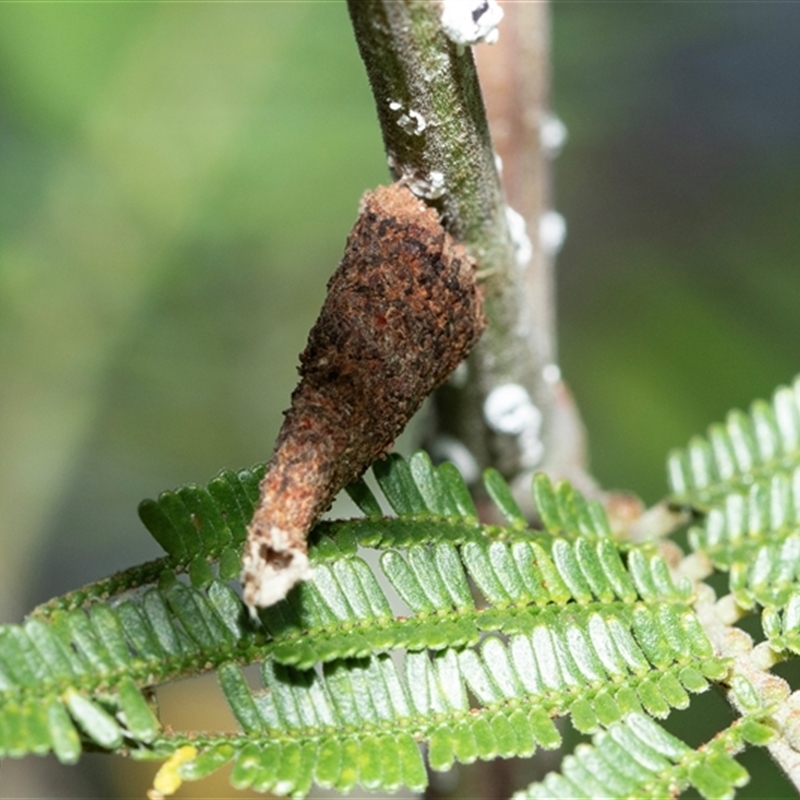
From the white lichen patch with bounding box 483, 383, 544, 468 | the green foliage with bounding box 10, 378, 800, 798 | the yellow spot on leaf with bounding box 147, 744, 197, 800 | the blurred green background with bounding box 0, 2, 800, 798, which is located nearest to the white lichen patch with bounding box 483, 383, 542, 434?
the white lichen patch with bounding box 483, 383, 544, 468

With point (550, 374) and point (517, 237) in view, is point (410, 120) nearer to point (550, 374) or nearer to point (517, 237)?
point (517, 237)

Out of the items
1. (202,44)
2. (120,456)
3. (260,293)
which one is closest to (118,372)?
(120,456)

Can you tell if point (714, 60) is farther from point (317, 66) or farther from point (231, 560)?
point (231, 560)

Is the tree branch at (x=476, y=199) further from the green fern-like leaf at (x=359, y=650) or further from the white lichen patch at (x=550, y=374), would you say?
the green fern-like leaf at (x=359, y=650)

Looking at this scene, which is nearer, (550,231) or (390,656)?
(390,656)

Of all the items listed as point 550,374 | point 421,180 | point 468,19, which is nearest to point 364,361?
point 421,180

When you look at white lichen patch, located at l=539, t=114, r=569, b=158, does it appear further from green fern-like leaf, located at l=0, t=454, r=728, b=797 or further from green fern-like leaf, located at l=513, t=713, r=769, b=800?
green fern-like leaf, located at l=513, t=713, r=769, b=800
